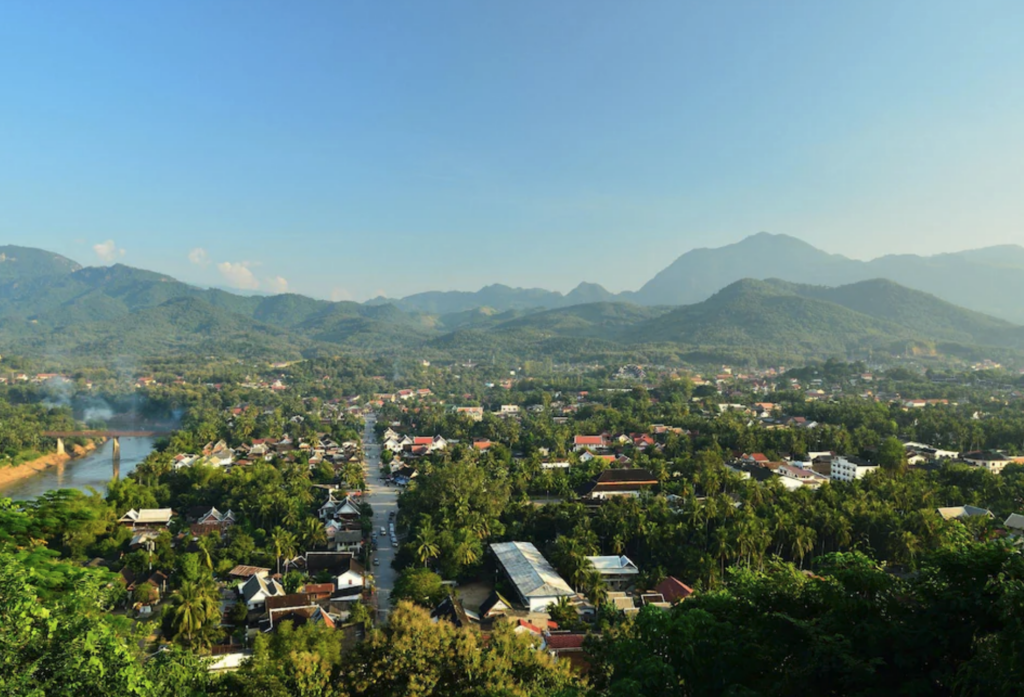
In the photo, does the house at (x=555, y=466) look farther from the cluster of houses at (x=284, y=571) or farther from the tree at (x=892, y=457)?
the tree at (x=892, y=457)

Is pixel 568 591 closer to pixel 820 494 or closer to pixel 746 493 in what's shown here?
pixel 746 493

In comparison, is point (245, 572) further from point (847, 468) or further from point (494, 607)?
point (847, 468)

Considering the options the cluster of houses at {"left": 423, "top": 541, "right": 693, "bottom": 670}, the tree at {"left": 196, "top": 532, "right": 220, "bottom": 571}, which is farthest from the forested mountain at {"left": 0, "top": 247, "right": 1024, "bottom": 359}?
the tree at {"left": 196, "top": 532, "right": 220, "bottom": 571}

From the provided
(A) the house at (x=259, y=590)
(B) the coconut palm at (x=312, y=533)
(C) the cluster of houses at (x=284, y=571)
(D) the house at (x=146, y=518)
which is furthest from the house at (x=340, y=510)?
(A) the house at (x=259, y=590)

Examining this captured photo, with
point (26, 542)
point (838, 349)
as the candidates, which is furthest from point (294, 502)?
point (838, 349)

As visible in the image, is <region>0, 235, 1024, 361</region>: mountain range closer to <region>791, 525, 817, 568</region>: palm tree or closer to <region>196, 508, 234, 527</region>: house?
<region>791, 525, 817, 568</region>: palm tree

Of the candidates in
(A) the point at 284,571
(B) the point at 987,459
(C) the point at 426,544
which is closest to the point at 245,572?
(A) the point at 284,571
